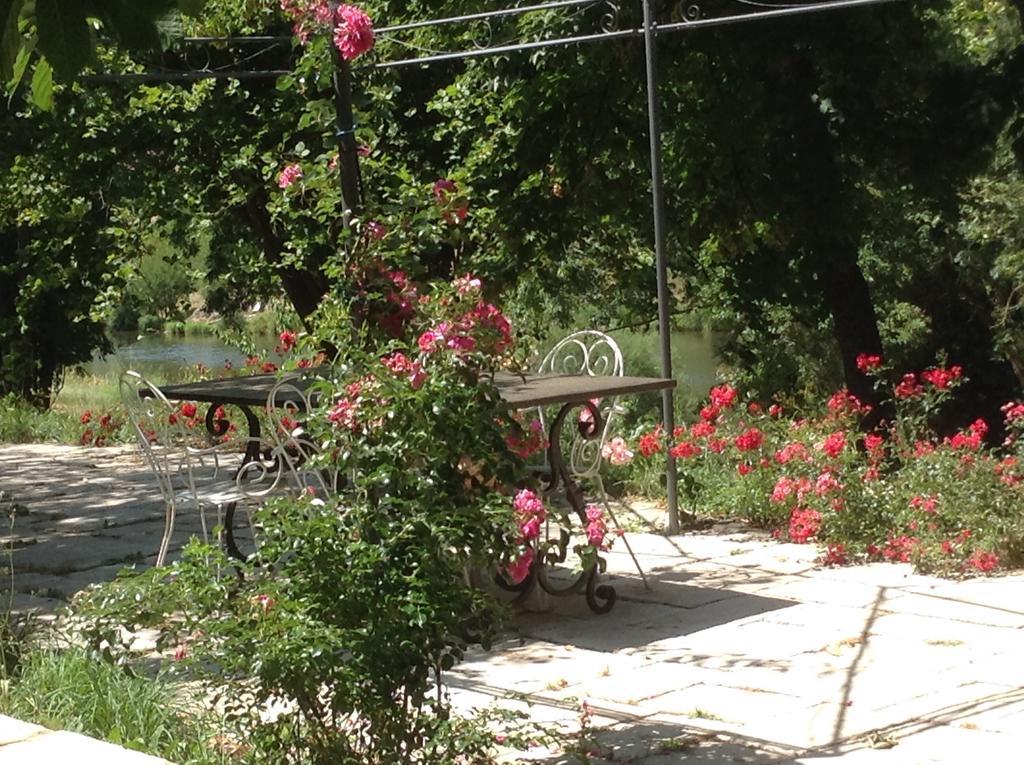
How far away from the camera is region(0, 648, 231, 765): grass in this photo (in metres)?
3.98

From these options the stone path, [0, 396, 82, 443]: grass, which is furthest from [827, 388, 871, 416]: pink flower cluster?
[0, 396, 82, 443]: grass

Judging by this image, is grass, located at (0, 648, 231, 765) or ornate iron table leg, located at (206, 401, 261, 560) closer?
grass, located at (0, 648, 231, 765)

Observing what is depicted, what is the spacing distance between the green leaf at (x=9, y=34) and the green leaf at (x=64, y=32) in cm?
35

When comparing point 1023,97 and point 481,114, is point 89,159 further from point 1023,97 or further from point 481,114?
point 1023,97

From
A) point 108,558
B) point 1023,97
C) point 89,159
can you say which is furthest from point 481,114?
point 108,558

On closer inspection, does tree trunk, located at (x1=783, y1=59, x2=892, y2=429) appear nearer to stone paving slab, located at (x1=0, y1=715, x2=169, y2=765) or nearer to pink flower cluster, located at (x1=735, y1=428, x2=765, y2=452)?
pink flower cluster, located at (x1=735, y1=428, x2=765, y2=452)

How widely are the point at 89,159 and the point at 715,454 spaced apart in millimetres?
6332

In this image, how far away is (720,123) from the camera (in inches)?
417

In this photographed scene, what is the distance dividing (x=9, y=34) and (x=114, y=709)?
193 centimetres

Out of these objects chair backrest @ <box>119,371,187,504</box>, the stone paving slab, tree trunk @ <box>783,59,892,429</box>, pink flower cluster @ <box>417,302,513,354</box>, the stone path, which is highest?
tree trunk @ <box>783,59,892,429</box>

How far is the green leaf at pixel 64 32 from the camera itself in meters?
2.71

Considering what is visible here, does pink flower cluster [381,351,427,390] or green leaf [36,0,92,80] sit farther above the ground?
green leaf [36,0,92,80]

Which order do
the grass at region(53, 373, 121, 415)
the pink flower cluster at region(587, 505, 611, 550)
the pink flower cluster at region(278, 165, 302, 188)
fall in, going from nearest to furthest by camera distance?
the pink flower cluster at region(278, 165, 302, 188), the pink flower cluster at region(587, 505, 611, 550), the grass at region(53, 373, 121, 415)

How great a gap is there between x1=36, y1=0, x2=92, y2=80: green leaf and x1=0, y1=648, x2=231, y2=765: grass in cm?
185
